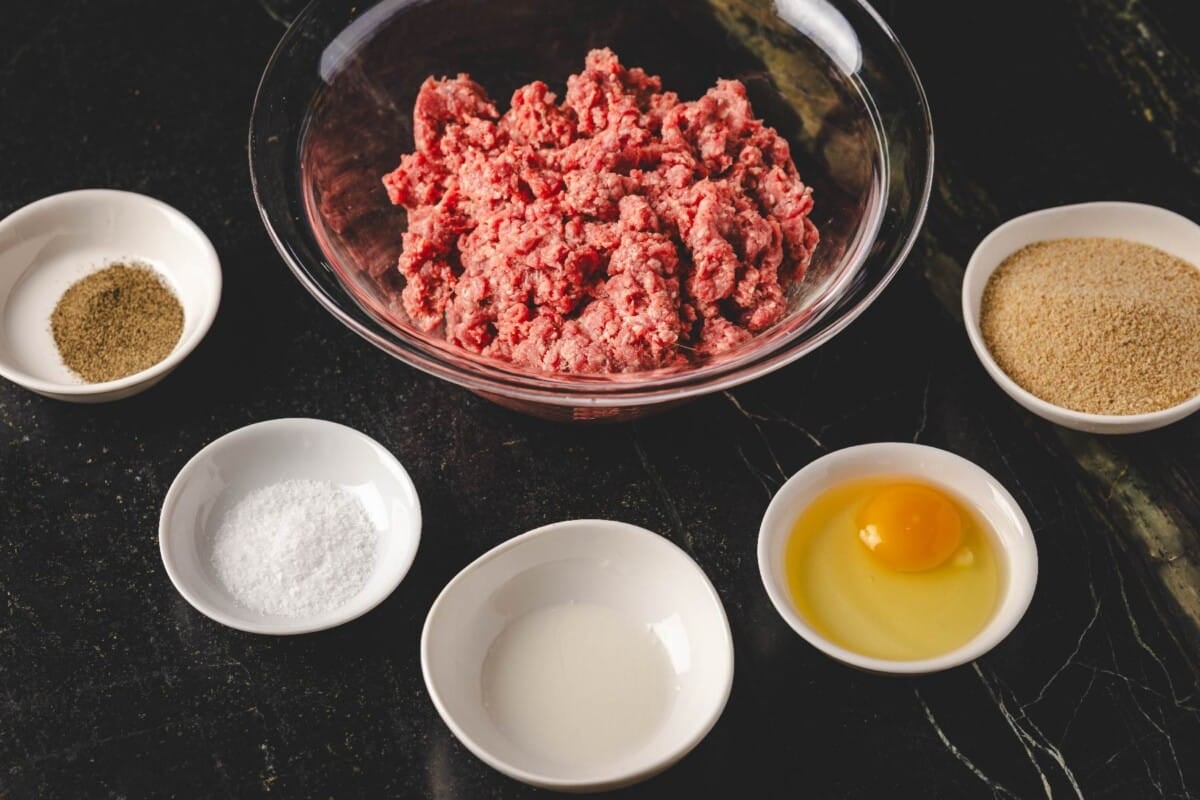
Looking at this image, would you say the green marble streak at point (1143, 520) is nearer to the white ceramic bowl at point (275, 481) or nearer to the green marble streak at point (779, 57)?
the green marble streak at point (779, 57)

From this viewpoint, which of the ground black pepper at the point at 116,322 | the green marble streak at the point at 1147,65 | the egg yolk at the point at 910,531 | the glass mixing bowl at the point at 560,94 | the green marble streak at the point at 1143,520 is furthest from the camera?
the green marble streak at the point at 1147,65

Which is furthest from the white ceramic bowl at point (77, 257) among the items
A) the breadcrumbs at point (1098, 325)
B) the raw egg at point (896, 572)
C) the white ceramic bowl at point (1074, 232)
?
the breadcrumbs at point (1098, 325)

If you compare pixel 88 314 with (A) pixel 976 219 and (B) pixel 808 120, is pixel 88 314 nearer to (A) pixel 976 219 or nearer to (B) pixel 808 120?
(B) pixel 808 120

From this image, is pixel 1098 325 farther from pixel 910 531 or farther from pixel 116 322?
pixel 116 322

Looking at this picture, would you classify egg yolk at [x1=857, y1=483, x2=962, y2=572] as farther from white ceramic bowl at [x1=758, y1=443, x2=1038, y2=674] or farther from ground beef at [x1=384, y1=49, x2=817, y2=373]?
ground beef at [x1=384, y1=49, x2=817, y2=373]

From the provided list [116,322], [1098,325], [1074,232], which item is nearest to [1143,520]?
[1098,325]

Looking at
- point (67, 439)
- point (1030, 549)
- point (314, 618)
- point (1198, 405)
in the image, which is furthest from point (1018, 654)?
point (67, 439)

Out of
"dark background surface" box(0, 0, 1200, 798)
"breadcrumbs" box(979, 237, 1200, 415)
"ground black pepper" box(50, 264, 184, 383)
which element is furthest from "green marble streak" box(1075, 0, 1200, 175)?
"ground black pepper" box(50, 264, 184, 383)

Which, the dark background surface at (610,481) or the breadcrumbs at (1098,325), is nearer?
the dark background surface at (610,481)
